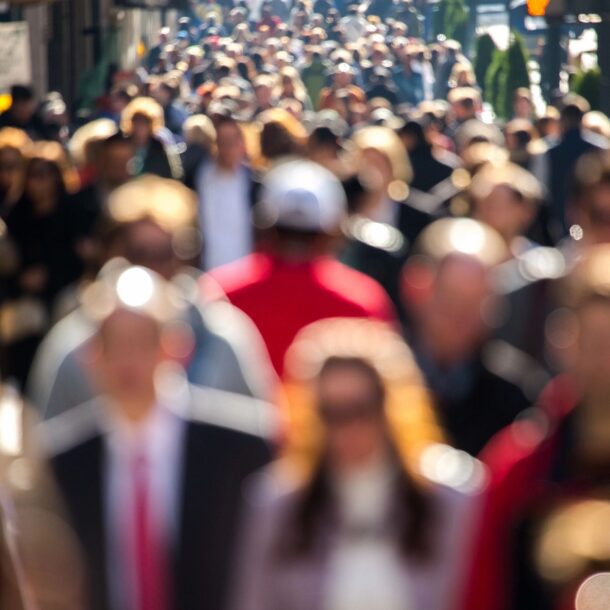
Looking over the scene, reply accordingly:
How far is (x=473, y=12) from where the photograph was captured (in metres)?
60.4

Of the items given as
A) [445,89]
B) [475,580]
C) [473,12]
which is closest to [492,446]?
[475,580]

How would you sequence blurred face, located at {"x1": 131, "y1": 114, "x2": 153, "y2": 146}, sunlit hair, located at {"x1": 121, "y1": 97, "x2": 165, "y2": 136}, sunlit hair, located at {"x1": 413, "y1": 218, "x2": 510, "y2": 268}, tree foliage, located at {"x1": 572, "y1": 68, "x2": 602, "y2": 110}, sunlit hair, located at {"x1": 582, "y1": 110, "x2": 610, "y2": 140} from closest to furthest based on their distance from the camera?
sunlit hair, located at {"x1": 413, "y1": 218, "x2": 510, "y2": 268}
blurred face, located at {"x1": 131, "y1": 114, "x2": 153, "y2": 146}
sunlit hair, located at {"x1": 121, "y1": 97, "x2": 165, "y2": 136}
sunlit hair, located at {"x1": 582, "y1": 110, "x2": 610, "y2": 140}
tree foliage, located at {"x1": 572, "y1": 68, "x2": 602, "y2": 110}

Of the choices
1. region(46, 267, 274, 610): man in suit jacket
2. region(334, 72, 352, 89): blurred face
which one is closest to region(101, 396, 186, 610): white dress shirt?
region(46, 267, 274, 610): man in suit jacket

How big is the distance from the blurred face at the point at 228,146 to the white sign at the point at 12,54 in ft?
25.6

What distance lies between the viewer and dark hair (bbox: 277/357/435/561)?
4906 mm

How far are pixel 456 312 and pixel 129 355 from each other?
4.95 ft

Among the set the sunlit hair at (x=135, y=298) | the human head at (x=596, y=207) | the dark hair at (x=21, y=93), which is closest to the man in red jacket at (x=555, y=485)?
the sunlit hair at (x=135, y=298)

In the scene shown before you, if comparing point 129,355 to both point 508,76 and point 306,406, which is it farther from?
point 508,76

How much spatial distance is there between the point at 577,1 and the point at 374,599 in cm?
1726

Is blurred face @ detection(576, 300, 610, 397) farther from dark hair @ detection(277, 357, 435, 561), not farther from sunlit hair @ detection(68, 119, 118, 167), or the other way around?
sunlit hair @ detection(68, 119, 118, 167)

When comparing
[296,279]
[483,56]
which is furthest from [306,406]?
[483,56]

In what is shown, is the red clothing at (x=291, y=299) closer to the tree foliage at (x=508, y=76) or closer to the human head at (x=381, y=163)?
the human head at (x=381, y=163)

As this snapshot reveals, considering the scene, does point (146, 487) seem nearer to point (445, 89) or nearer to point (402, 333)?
point (402, 333)

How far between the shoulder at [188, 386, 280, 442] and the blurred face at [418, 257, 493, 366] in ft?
2.50
